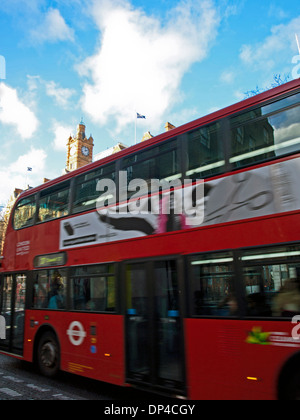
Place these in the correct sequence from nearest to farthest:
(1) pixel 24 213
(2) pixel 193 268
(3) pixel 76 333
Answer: (2) pixel 193 268
(3) pixel 76 333
(1) pixel 24 213

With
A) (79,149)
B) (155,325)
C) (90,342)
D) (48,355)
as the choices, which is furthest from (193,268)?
(79,149)

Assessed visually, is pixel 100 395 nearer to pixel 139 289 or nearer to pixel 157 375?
pixel 157 375

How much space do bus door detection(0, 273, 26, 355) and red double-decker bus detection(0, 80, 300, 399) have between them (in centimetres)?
94

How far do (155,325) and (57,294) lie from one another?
9.47ft

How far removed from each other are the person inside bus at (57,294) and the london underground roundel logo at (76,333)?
54 cm

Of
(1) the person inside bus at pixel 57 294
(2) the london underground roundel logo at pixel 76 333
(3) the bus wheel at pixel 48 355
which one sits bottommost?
(3) the bus wheel at pixel 48 355

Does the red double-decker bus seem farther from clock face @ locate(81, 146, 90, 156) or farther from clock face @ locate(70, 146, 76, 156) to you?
clock face @ locate(70, 146, 76, 156)

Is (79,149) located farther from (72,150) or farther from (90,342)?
(90,342)

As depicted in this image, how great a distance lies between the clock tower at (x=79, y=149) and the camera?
271 ft

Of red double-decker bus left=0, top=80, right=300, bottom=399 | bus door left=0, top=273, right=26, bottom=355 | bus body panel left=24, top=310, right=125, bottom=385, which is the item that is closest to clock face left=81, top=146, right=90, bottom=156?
bus door left=0, top=273, right=26, bottom=355

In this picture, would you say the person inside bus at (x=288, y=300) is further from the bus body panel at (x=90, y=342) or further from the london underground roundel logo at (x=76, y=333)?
the london underground roundel logo at (x=76, y=333)

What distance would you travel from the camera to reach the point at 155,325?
5.00 metres

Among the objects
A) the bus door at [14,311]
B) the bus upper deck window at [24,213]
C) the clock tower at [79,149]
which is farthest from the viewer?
the clock tower at [79,149]

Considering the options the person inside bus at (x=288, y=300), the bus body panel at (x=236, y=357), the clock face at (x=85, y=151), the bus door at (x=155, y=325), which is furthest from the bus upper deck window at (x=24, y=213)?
the clock face at (x=85, y=151)
